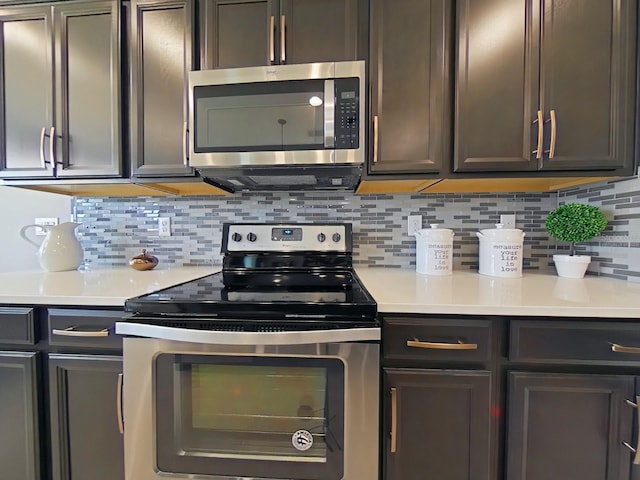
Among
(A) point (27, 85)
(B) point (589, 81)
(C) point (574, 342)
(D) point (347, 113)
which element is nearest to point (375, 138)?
(D) point (347, 113)

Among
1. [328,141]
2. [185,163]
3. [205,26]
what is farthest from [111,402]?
[205,26]

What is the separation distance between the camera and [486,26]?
1248mm

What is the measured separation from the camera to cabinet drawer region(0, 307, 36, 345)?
107 centimetres

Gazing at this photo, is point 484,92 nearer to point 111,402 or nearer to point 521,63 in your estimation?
point 521,63

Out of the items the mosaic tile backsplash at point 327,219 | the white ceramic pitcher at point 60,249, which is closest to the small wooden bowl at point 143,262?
the mosaic tile backsplash at point 327,219

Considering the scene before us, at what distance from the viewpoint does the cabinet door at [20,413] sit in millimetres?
1065

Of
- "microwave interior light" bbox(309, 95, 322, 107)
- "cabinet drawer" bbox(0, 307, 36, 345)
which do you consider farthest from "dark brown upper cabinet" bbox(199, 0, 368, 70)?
"cabinet drawer" bbox(0, 307, 36, 345)

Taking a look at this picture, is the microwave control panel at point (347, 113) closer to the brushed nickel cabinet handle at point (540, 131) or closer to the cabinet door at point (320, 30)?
the cabinet door at point (320, 30)

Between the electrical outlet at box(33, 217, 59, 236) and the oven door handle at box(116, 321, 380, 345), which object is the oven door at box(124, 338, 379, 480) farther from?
the electrical outlet at box(33, 217, 59, 236)

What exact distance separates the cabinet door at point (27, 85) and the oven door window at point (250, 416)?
1222mm

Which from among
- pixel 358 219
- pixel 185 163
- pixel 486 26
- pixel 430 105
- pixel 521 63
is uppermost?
pixel 486 26

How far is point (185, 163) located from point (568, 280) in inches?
68.8

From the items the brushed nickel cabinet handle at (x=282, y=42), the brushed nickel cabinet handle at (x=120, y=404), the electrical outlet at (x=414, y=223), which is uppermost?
the brushed nickel cabinet handle at (x=282, y=42)

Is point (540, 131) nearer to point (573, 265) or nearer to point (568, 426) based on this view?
point (573, 265)
